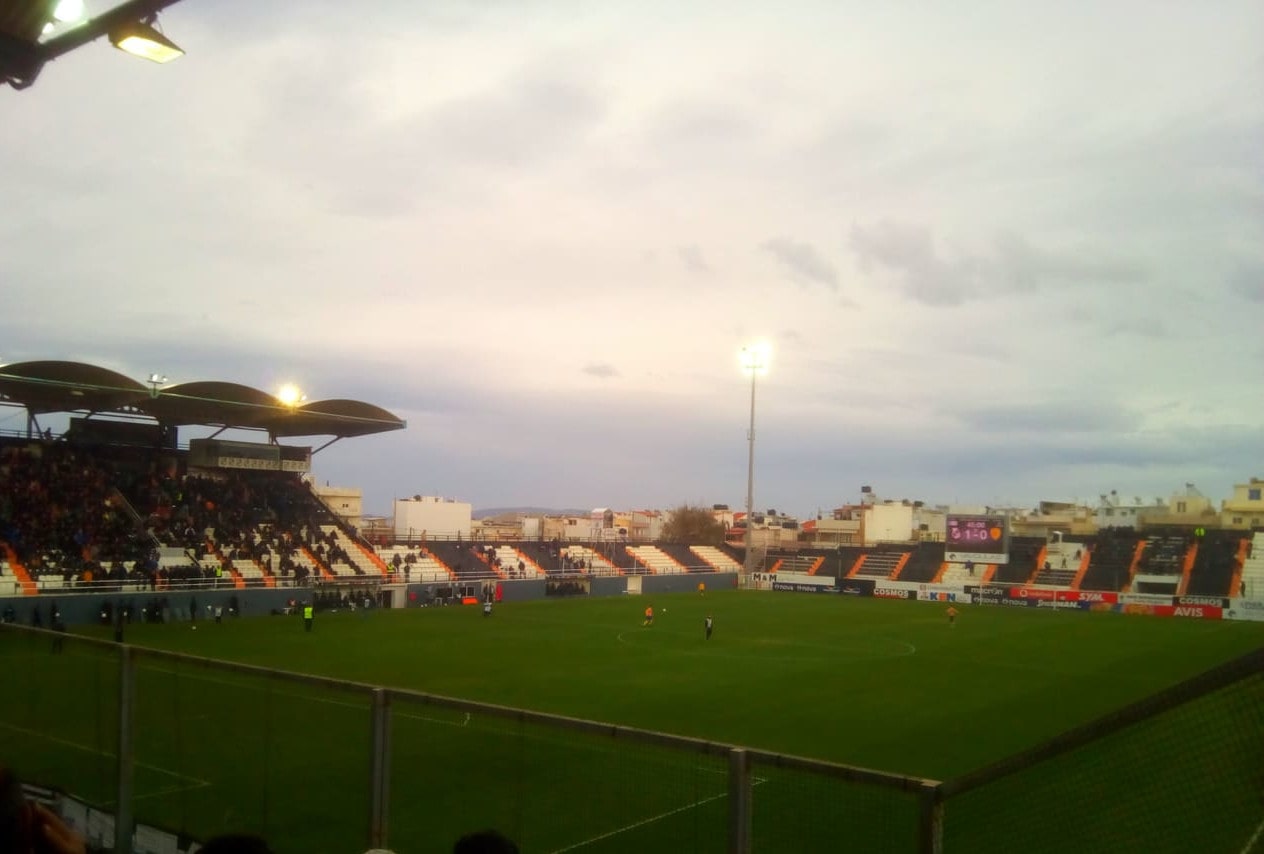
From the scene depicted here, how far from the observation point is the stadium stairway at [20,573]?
35938mm

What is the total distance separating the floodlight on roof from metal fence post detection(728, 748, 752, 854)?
578 centimetres

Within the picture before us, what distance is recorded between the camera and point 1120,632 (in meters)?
44.3

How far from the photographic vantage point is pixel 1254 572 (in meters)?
58.8

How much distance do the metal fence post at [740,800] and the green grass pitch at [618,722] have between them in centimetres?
62

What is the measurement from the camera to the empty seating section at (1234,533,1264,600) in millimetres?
56469

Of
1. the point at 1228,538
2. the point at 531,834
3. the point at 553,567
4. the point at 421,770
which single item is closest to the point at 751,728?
the point at 421,770

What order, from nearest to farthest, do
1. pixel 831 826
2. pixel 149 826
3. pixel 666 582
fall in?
pixel 831 826
pixel 149 826
pixel 666 582

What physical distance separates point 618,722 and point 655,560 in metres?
53.3

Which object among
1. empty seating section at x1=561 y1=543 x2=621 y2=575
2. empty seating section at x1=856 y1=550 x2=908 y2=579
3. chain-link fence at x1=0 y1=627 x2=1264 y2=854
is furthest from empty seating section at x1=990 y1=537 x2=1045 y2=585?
chain-link fence at x1=0 y1=627 x2=1264 y2=854

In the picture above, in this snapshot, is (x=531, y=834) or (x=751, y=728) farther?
(x=751, y=728)

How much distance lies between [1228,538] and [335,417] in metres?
55.0

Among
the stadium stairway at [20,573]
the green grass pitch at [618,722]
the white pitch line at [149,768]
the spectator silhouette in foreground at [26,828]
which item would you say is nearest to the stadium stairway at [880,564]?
the green grass pitch at [618,722]

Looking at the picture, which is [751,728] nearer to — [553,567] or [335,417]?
[335,417]

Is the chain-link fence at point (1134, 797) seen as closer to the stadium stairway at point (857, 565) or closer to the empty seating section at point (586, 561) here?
the empty seating section at point (586, 561)
